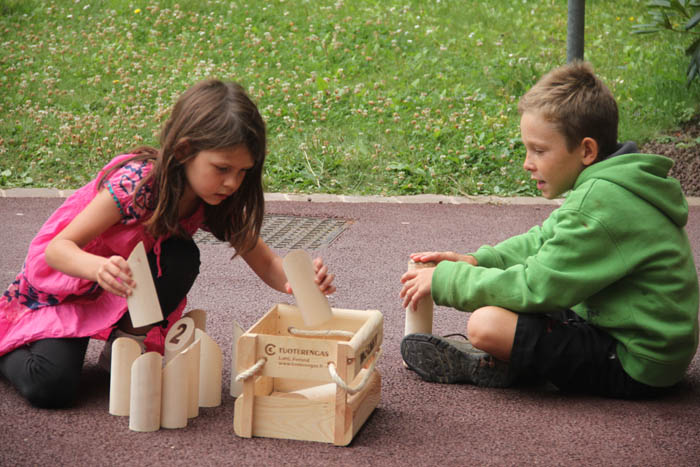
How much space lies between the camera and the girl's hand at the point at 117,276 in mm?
2236

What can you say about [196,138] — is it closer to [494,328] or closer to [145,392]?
[145,392]

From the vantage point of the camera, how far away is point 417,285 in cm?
263

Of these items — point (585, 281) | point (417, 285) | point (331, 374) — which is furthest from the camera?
point (417, 285)

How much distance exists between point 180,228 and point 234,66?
537 cm

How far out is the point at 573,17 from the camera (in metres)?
5.29

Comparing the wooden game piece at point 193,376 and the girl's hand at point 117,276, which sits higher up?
the girl's hand at point 117,276

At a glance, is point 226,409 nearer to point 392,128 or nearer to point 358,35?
point 392,128

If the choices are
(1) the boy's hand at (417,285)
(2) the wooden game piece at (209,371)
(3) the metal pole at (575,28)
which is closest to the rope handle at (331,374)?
(2) the wooden game piece at (209,371)

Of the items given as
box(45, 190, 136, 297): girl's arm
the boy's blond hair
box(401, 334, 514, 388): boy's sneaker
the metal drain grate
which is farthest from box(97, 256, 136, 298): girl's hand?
the metal drain grate

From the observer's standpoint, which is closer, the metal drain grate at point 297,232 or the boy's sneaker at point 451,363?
the boy's sneaker at point 451,363

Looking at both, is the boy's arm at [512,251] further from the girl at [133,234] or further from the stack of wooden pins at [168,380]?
the stack of wooden pins at [168,380]

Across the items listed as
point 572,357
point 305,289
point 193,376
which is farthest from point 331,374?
point 572,357

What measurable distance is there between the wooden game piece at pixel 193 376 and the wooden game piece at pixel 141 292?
6.3 inches

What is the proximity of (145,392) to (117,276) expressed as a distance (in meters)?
0.33
